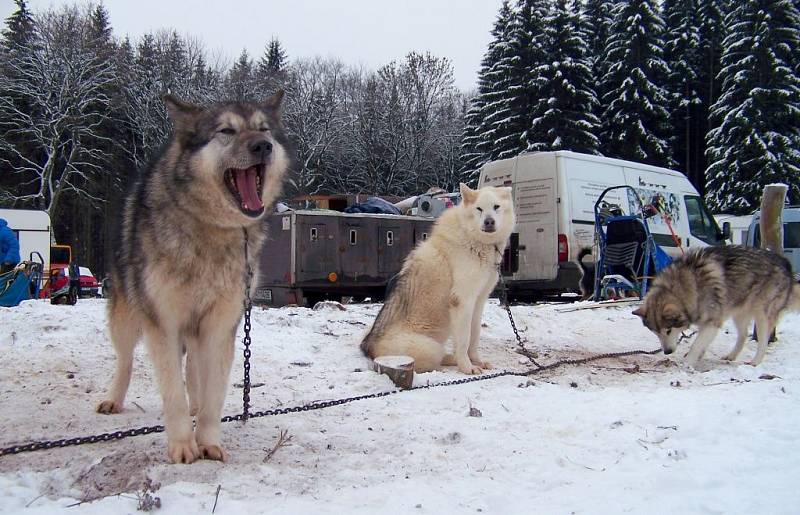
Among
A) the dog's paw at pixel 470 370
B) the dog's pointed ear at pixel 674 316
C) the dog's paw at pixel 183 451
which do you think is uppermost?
the dog's pointed ear at pixel 674 316

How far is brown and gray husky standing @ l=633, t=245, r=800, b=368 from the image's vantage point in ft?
22.1

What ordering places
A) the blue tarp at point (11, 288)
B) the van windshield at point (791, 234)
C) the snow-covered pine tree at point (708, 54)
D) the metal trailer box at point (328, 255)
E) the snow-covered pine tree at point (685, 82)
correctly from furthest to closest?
the snow-covered pine tree at point (708, 54), the snow-covered pine tree at point (685, 82), the van windshield at point (791, 234), the metal trailer box at point (328, 255), the blue tarp at point (11, 288)

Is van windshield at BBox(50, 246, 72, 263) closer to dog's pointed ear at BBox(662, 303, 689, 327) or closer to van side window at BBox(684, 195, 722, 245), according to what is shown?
van side window at BBox(684, 195, 722, 245)

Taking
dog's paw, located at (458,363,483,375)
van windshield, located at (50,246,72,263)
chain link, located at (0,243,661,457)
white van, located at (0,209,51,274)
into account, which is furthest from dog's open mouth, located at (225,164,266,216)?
van windshield, located at (50,246,72,263)

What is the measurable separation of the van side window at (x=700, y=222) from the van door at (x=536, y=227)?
376cm

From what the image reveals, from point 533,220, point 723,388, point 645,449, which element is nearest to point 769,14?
point 533,220

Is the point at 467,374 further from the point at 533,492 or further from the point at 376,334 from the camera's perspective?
the point at 533,492

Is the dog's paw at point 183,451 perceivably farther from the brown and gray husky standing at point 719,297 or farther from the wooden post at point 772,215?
the wooden post at point 772,215

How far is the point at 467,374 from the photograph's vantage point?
18.8 ft

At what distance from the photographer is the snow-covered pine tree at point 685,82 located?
119ft

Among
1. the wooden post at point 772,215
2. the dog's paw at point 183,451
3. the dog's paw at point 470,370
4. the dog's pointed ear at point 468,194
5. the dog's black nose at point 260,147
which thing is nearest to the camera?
the dog's paw at point 183,451

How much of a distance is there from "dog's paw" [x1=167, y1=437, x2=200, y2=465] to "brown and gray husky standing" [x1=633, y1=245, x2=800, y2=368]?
560 cm

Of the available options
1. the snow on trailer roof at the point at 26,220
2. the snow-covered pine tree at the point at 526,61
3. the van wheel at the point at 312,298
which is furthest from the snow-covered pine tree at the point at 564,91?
the snow on trailer roof at the point at 26,220

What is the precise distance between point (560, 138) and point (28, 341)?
1163 inches
